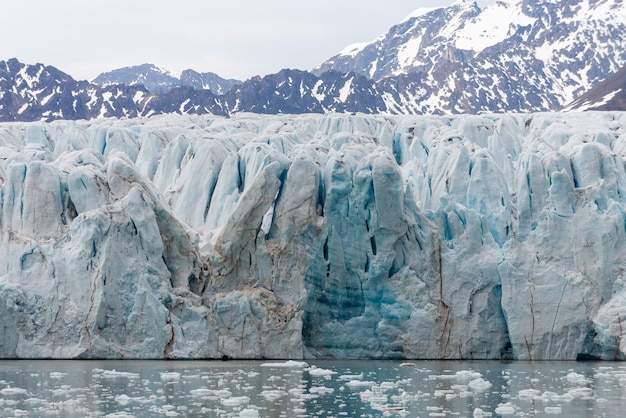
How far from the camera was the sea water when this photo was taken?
17656 millimetres

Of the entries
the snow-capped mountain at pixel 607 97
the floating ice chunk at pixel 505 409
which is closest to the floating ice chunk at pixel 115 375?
the floating ice chunk at pixel 505 409

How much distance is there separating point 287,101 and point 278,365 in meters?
78.5

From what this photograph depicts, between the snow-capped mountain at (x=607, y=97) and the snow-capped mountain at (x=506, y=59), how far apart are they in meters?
18.9

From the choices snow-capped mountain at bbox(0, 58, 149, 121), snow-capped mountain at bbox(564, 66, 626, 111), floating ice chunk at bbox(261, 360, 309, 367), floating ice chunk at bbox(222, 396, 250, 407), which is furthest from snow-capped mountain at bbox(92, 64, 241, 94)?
floating ice chunk at bbox(222, 396, 250, 407)

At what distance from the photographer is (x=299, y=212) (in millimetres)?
28672

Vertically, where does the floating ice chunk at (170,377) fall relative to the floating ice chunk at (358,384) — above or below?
below

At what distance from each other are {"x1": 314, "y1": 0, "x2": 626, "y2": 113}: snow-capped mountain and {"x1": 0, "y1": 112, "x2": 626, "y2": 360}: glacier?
284 feet

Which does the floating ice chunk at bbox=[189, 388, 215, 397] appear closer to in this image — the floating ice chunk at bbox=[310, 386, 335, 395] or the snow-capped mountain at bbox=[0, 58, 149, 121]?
the floating ice chunk at bbox=[310, 386, 335, 395]

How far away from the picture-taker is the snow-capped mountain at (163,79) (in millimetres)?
172500

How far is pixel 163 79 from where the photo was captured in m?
188

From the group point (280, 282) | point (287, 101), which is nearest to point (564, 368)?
point (280, 282)

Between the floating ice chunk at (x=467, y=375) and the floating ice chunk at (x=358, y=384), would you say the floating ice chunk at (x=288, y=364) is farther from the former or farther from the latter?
the floating ice chunk at (x=358, y=384)

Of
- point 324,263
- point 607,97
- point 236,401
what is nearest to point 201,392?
point 236,401

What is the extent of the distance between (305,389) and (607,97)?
86524 millimetres
